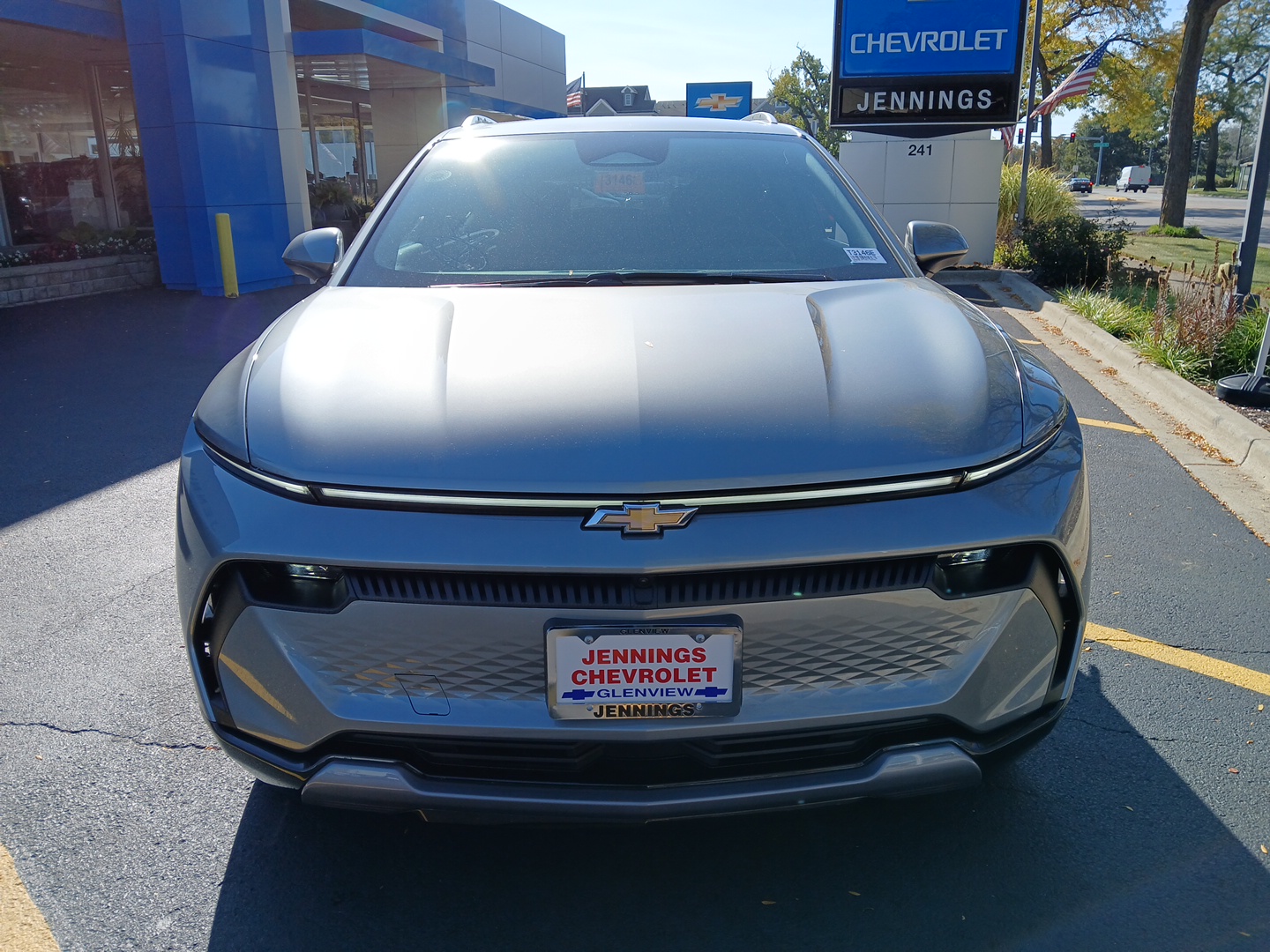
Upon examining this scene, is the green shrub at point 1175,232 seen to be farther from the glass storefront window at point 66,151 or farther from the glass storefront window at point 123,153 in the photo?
the glass storefront window at point 66,151

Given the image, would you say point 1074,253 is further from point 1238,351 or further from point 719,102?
point 719,102

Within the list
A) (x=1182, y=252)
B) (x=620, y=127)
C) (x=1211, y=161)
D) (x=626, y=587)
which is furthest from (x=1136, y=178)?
(x=626, y=587)

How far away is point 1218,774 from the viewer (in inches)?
103

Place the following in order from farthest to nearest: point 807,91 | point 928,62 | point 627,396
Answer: point 807,91, point 928,62, point 627,396

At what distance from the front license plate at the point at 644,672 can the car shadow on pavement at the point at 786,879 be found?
0.36m

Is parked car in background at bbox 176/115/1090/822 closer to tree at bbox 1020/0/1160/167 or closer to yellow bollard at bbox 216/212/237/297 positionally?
yellow bollard at bbox 216/212/237/297

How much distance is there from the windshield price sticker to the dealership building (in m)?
11.8

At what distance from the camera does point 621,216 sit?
3121 millimetres

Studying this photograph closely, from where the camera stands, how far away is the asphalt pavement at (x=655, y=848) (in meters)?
2.09

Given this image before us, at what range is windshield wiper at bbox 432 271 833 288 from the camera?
2.78 metres

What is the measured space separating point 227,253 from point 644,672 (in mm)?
13214

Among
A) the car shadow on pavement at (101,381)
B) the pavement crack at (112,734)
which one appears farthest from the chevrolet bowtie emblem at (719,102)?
the pavement crack at (112,734)

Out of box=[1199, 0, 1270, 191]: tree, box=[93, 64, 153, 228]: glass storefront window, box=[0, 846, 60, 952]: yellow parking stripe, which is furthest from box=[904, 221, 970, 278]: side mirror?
box=[1199, 0, 1270, 191]: tree

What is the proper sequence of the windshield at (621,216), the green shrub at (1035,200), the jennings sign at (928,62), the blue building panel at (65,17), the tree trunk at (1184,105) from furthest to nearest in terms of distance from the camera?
the tree trunk at (1184,105) < the green shrub at (1035,200) < the jennings sign at (928,62) < the blue building panel at (65,17) < the windshield at (621,216)
